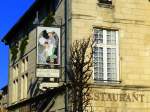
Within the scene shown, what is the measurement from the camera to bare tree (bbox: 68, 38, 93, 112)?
25984 millimetres

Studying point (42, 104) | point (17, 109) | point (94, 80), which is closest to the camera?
point (94, 80)

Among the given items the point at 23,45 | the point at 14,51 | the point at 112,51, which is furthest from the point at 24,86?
the point at 112,51

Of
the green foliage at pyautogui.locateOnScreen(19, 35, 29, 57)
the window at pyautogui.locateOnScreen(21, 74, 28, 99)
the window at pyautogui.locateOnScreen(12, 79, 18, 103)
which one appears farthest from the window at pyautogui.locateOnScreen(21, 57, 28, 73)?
the window at pyautogui.locateOnScreen(12, 79, 18, 103)

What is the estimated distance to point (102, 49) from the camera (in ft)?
94.2

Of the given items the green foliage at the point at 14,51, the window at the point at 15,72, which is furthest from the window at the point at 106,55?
the window at the point at 15,72

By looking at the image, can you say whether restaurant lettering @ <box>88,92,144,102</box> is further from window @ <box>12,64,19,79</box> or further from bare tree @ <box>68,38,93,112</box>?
window @ <box>12,64,19,79</box>

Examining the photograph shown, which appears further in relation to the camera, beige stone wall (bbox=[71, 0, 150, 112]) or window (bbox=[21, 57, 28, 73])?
window (bbox=[21, 57, 28, 73])

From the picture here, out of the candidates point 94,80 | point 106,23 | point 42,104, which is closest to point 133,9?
point 106,23

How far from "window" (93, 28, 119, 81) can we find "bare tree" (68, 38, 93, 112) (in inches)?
37.4

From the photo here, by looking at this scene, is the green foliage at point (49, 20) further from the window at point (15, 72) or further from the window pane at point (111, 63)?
the window at point (15, 72)

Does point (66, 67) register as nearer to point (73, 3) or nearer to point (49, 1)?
point (73, 3)

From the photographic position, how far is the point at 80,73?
2614 cm

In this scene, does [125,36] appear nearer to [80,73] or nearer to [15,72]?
[80,73]

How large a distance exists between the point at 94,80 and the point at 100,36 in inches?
91.4
